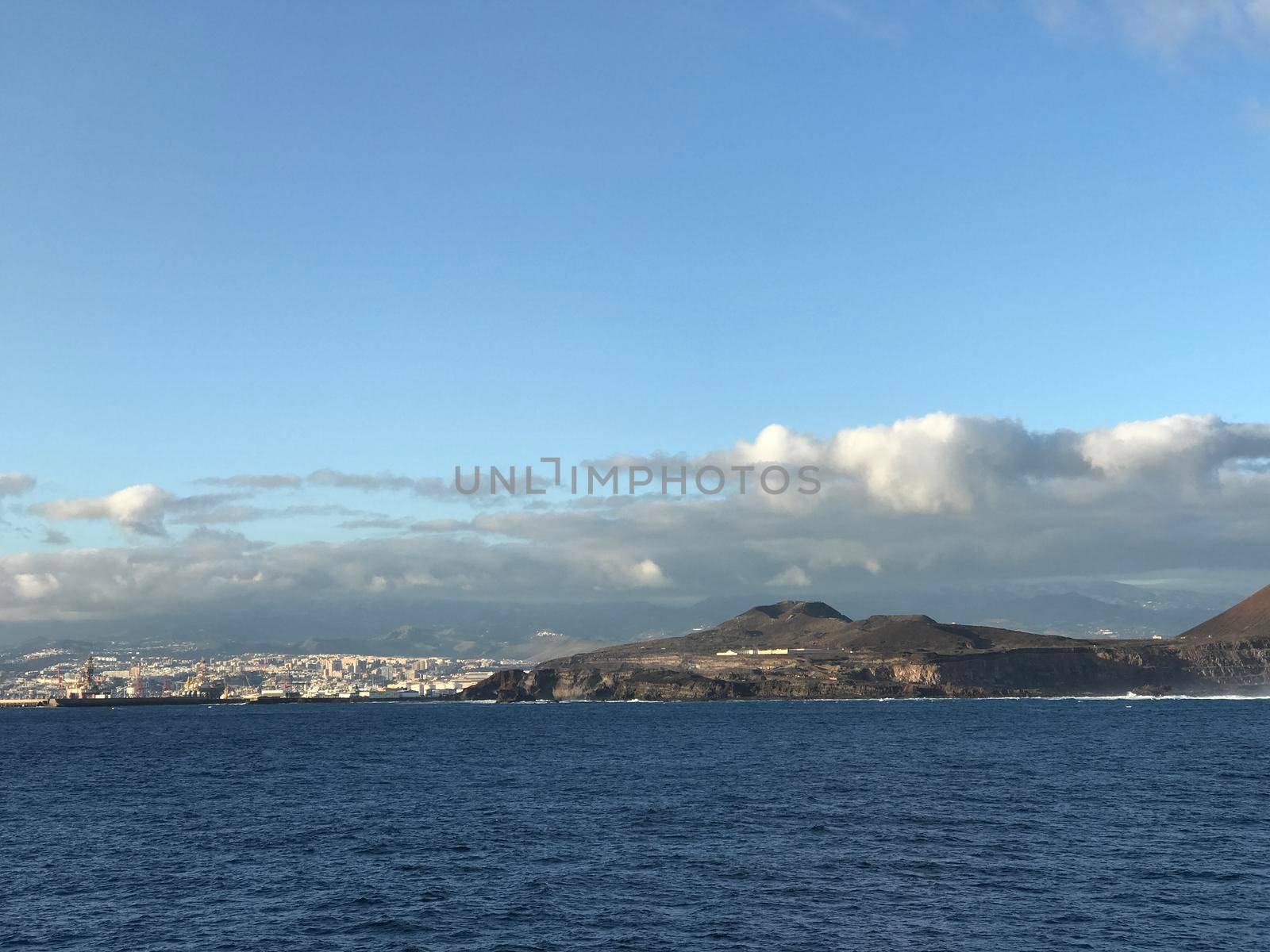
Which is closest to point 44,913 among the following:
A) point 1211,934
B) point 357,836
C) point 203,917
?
point 203,917

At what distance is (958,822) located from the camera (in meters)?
97.8

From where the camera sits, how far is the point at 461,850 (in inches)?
3492

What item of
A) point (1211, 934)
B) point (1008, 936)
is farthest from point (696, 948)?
point (1211, 934)

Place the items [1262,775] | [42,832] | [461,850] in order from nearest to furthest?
[461,850] < [42,832] < [1262,775]

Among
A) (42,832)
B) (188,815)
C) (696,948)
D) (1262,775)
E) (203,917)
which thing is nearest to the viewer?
(696,948)

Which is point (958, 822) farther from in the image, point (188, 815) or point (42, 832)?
point (42, 832)

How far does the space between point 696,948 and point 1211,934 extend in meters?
28.8

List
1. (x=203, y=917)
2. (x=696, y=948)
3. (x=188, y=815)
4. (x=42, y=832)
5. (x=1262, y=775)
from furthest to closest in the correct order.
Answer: (x=1262, y=775)
(x=188, y=815)
(x=42, y=832)
(x=203, y=917)
(x=696, y=948)

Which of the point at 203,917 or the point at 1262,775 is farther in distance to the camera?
the point at 1262,775

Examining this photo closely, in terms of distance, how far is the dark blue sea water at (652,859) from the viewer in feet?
206

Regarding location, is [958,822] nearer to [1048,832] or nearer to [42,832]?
[1048,832]

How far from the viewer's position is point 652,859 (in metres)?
82.4

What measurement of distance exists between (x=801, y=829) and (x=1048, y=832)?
2065 cm

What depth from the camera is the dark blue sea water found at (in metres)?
62.8
